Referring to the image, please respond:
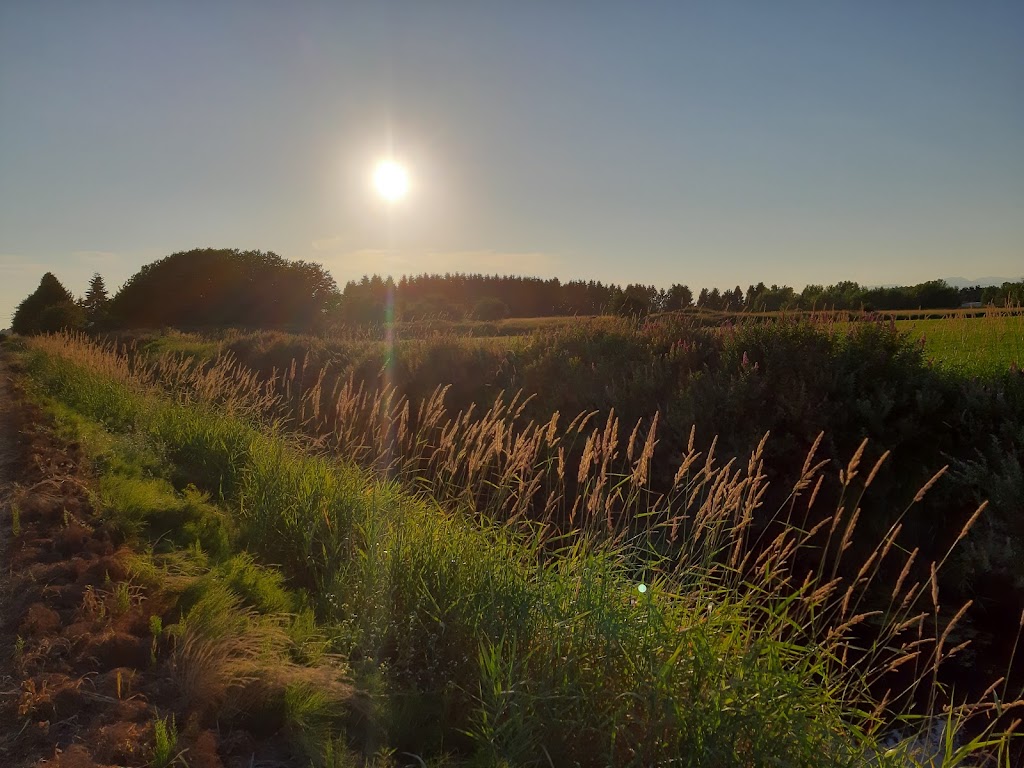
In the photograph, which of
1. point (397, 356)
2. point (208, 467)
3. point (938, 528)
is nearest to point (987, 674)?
point (938, 528)

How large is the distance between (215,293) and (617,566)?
56749 mm

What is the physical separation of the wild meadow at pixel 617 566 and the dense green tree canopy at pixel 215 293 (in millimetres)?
45035

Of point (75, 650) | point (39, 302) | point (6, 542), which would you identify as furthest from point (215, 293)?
point (75, 650)

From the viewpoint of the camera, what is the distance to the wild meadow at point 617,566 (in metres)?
3.23

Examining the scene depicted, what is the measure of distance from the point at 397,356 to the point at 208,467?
6900mm

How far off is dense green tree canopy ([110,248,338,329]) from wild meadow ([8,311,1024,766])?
45.0m

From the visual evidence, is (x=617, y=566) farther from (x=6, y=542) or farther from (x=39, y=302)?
(x=39, y=302)

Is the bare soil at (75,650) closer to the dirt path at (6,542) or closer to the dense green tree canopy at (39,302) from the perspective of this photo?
the dirt path at (6,542)

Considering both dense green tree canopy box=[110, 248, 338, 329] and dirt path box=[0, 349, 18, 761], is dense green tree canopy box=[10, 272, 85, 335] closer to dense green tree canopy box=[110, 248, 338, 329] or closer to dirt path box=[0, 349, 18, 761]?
dense green tree canopy box=[110, 248, 338, 329]

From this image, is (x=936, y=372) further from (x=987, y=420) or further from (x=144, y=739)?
(x=144, y=739)

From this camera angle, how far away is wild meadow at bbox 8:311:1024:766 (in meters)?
3.23

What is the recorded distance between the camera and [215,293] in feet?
181

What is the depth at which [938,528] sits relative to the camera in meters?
7.23

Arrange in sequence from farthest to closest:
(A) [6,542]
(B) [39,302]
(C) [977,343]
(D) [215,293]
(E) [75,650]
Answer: (B) [39,302] → (D) [215,293] → (C) [977,343] → (A) [6,542] → (E) [75,650]
